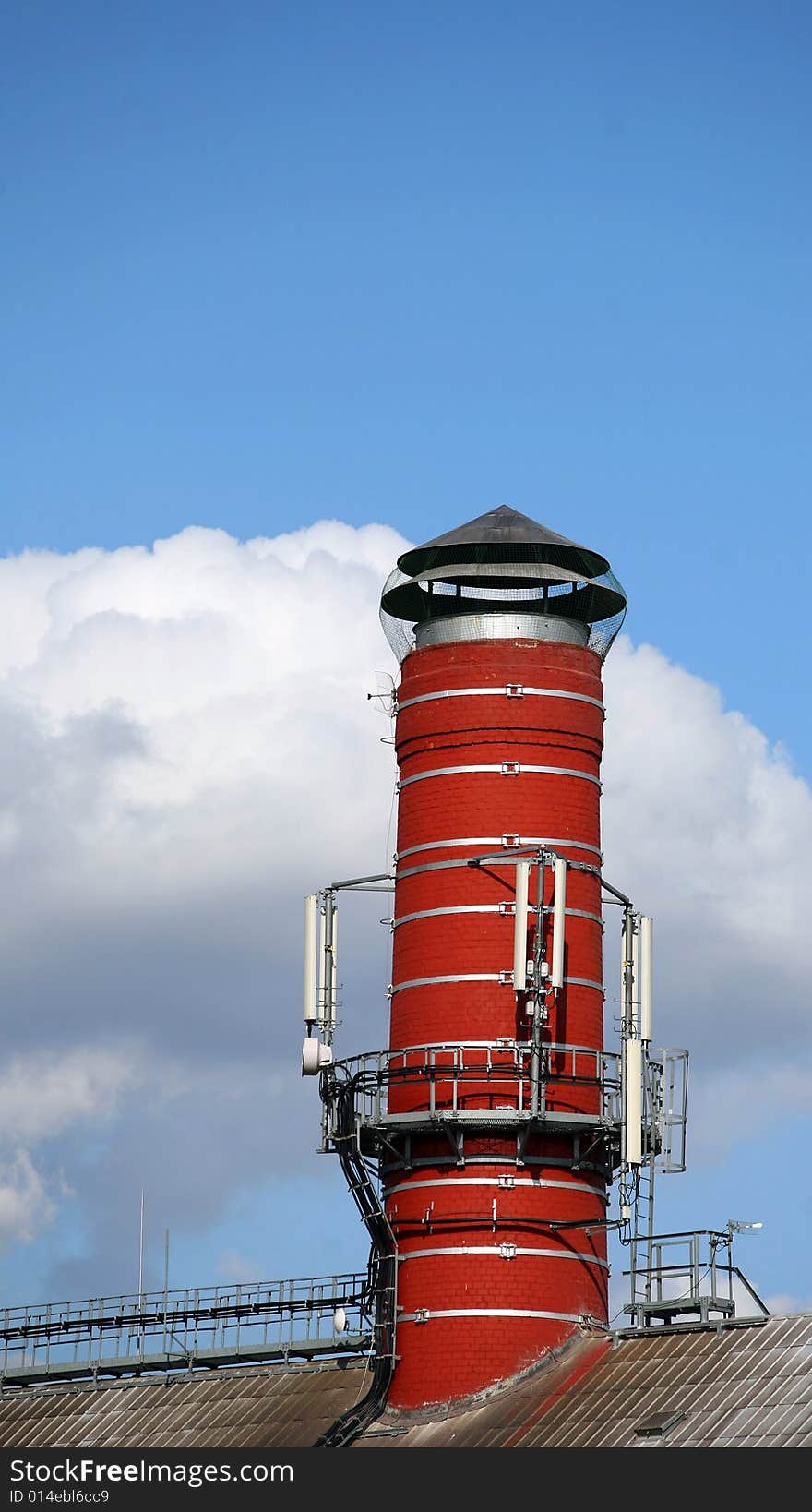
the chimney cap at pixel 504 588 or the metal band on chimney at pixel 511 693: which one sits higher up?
the chimney cap at pixel 504 588

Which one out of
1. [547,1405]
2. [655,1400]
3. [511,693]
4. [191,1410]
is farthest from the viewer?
[191,1410]

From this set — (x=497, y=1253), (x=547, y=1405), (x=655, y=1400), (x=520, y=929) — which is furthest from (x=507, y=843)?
(x=655, y=1400)

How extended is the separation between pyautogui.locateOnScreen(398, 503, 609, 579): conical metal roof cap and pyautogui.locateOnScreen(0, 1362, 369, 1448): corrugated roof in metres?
21.1

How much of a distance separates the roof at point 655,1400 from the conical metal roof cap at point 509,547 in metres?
19.3

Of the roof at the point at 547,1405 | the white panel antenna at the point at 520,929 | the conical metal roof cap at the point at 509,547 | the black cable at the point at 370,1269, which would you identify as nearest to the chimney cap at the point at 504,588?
the conical metal roof cap at the point at 509,547

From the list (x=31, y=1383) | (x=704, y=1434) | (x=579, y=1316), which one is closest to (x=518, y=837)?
(x=579, y=1316)

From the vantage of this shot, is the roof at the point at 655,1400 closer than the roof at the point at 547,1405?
Yes

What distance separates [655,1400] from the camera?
51969mm

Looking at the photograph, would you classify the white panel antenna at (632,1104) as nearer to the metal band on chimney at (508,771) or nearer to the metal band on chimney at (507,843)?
the metal band on chimney at (507,843)

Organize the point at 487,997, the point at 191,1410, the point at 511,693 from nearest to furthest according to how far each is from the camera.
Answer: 1. the point at 487,997
2. the point at 511,693
3. the point at 191,1410

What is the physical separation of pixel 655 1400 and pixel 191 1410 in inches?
692

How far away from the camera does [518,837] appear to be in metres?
59.3

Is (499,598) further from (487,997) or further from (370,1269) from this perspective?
(370,1269)

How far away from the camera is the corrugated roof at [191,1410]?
61656 millimetres
